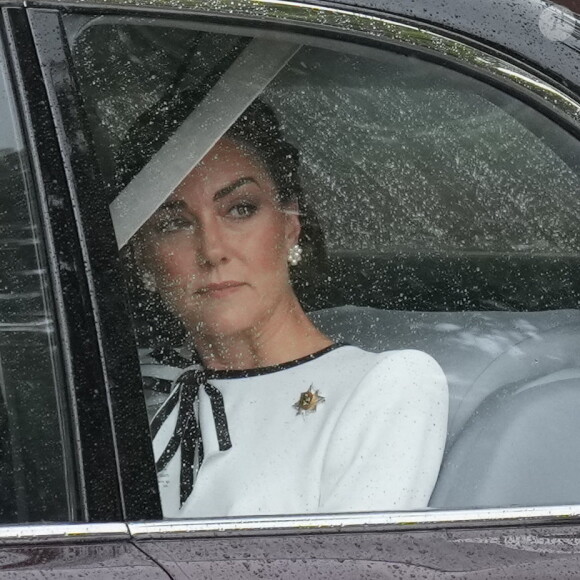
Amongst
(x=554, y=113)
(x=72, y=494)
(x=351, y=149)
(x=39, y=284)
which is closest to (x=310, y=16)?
(x=351, y=149)

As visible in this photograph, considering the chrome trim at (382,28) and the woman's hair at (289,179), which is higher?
the chrome trim at (382,28)

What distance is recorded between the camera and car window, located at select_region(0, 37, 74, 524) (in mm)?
1795

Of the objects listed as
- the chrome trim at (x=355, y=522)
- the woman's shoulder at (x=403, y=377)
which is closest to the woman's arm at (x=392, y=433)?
the woman's shoulder at (x=403, y=377)

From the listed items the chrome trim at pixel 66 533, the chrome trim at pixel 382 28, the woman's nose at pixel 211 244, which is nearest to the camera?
the chrome trim at pixel 66 533

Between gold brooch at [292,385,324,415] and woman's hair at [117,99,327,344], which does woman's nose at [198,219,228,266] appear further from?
gold brooch at [292,385,324,415]

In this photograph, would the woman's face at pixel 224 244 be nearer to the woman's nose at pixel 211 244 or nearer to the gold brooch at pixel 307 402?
the woman's nose at pixel 211 244

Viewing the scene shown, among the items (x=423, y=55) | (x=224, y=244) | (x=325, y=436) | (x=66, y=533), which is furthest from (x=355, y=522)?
(x=423, y=55)

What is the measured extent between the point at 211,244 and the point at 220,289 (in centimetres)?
7

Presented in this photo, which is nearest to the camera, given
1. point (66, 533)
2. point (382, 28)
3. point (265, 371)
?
point (66, 533)

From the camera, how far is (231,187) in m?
2.04

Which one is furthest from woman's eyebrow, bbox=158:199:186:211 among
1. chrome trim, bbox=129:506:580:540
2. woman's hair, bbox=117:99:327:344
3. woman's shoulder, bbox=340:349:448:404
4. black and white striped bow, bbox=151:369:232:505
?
chrome trim, bbox=129:506:580:540

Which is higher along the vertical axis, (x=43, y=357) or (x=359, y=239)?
(x=359, y=239)

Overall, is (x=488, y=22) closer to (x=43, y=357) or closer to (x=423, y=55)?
(x=423, y=55)

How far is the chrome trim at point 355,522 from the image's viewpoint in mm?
1772
